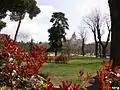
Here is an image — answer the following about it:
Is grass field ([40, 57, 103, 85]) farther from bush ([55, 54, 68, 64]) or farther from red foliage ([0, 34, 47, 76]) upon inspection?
red foliage ([0, 34, 47, 76])

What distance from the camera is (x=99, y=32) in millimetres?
78375

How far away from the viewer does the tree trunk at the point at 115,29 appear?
11.2 m

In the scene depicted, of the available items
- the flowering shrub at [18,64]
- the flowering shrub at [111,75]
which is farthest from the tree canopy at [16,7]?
the flowering shrub at [111,75]

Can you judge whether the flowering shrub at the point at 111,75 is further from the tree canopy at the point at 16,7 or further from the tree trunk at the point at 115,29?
the tree canopy at the point at 16,7

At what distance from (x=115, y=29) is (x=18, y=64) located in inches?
223

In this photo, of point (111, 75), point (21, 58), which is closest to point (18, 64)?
point (21, 58)

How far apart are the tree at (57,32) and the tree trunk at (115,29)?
60089 millimetres

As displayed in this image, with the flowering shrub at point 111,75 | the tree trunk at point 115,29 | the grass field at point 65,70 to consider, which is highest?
the tree trunk at point 115,29

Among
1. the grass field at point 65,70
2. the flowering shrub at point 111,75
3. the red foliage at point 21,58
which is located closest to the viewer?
the flowering shrub at point 111,75

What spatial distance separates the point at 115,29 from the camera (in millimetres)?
11406

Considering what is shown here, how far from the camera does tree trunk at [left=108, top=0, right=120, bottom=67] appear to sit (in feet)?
36.8

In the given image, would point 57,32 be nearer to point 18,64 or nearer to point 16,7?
point 16,7

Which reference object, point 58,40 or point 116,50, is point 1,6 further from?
point 58,40

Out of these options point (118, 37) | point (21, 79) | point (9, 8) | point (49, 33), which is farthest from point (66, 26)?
point (21, 79)
